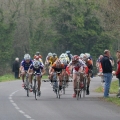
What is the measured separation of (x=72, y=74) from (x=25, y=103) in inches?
143

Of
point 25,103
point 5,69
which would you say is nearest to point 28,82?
point 25,103

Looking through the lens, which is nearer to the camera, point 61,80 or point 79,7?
point 61,80

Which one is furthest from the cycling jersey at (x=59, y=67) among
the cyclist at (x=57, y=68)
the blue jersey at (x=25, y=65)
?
the blue jersey at (x=25, y=65)

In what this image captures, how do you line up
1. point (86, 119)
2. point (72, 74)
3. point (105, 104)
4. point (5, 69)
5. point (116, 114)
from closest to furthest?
point (86, 119) < point (116, 114) < point (105, 104) < point (72, 74) < point (5, 69)

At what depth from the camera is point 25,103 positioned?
78.2ft

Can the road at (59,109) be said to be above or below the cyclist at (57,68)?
below

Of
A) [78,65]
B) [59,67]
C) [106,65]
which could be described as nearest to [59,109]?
[78,65]

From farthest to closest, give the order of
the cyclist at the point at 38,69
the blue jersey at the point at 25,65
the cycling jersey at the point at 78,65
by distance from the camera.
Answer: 1. the blue jersey at the point at 25,65
2. the cyclist at the point at 38,69
3. the cycling jersey at the point at 78,65

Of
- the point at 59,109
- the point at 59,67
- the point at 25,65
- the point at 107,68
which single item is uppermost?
the point at 25,65

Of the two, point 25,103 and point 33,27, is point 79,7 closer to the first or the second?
point 33,27

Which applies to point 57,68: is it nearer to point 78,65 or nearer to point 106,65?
point 78,65

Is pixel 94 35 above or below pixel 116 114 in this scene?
above

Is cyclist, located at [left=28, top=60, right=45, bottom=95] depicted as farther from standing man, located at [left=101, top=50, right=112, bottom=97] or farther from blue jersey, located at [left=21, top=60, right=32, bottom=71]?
standing man, located at [left=101, top=50, right=112, bottom=97]

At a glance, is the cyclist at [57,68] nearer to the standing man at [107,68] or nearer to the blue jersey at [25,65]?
the blue jersey at [25,65]
